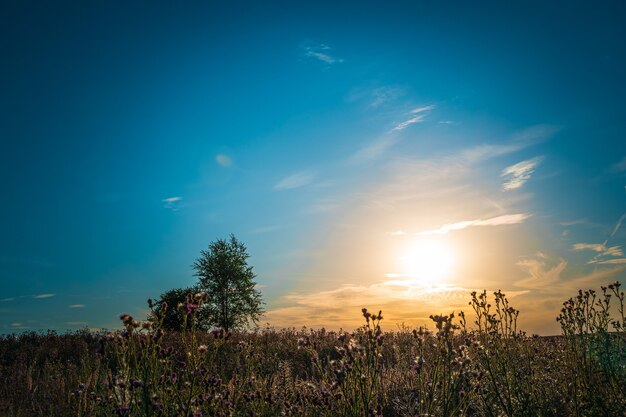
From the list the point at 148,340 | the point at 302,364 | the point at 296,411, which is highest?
the point at 148,340

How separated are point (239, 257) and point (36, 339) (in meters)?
23.4

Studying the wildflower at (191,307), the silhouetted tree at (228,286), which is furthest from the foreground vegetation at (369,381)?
the silhouetted tree at (228,286)

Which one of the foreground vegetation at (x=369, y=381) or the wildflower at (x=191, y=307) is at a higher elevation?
the wildflower at (x=191, y=307)

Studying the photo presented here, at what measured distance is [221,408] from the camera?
439cm

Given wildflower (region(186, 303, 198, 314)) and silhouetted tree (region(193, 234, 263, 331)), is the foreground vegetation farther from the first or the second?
silhouetted tree (region(193, 234, 263, 331))

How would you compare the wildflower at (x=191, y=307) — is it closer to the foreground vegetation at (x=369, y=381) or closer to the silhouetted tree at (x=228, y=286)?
the foreground vegetation at (x=369, y=381)

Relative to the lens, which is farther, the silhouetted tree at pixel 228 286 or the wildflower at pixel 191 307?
the silhouetted tree at pixel 228 286

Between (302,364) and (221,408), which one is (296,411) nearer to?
(221,408)

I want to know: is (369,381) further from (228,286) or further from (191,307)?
(228,286)

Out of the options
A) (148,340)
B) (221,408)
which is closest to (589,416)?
(221,408)

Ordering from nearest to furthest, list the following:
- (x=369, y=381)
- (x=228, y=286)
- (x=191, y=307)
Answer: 1. (x=191, y=307)
2. (x=369, y=381)
3. (x=228, y=286)

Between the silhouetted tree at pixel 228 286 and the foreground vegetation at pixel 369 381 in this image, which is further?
the silhouetted tree at pixel 228 286

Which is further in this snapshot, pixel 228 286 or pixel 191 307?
pixel 228 286

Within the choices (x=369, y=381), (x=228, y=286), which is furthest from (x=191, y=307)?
(x=228, y=286)
